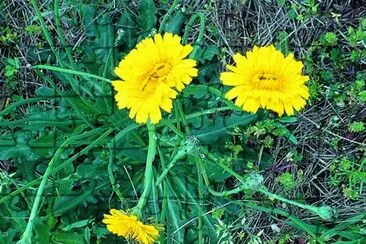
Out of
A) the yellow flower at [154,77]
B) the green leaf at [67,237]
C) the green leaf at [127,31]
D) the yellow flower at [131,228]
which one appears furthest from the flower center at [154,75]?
the green leaf at [67,237]

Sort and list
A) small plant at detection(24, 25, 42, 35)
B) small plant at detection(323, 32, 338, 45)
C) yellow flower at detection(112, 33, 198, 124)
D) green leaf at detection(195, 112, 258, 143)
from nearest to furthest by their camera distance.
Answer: yellow flower at detection(112, 33, 198, 124) < green leaf at detection(195, 112, 258, 143) < small plant at detection(323, 32, 338, 45) < small plant at detection(24, 25, 42, 35)

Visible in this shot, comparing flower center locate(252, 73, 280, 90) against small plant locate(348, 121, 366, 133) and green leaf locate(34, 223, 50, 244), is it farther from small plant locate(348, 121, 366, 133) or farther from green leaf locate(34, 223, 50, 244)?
green leaf locate(34, 223, 50, 244)

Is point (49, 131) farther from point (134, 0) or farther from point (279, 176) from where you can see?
point (279, 176)

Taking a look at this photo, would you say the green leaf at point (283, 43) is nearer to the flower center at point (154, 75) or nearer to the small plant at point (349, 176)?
the small plant at point (349, 176)

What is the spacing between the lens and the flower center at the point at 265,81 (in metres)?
1.40

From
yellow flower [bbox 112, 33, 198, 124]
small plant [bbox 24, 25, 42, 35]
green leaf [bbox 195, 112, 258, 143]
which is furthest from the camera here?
small plant [bbox 24, 25, 42, 35]

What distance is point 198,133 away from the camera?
6.30 ft

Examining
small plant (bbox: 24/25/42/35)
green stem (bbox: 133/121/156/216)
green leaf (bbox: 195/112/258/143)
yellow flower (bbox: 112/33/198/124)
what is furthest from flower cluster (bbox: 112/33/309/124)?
small plant (bbox: 24/25/42/35)

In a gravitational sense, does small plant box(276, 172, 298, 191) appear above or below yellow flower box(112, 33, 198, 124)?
below

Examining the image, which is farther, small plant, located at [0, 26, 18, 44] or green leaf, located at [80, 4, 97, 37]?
small plant, located at [0, 26, 18, 44]

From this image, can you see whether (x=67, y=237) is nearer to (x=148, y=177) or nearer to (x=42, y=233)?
(x=42, y=233)

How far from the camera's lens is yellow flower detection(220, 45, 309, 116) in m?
1.40

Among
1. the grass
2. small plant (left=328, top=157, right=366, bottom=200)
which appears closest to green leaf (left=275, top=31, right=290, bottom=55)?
the grass

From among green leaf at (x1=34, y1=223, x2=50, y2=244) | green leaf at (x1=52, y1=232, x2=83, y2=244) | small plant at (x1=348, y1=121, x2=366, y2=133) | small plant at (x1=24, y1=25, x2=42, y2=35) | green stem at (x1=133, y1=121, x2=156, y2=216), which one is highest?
small plant at (x1=24, y1=25, x2=42, y2=35)
